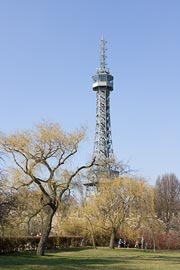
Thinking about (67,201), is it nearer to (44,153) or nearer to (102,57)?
(44,153)

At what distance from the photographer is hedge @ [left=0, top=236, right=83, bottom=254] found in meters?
25.7

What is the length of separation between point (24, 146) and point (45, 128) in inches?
60.6

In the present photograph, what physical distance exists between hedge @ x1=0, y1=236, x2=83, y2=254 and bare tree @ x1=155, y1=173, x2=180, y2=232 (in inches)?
769

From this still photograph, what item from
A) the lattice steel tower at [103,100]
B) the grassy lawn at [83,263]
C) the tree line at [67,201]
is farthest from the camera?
the lattice steel tower at [103,100]

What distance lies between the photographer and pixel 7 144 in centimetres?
2145

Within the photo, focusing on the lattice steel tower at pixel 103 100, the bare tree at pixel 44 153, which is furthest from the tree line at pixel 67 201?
the lattice steel tower at pixel 103 100

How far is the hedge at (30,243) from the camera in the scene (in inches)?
1013

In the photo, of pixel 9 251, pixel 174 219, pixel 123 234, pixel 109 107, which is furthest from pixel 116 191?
pixel 109 107

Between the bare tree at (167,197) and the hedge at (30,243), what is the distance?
19540mm

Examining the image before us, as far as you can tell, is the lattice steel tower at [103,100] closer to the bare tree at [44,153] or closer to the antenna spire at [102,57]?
the antenna spire at [102,57]

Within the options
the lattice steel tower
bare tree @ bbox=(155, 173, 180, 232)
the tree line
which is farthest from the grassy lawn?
the lattice steel tower

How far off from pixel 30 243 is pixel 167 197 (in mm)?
30401

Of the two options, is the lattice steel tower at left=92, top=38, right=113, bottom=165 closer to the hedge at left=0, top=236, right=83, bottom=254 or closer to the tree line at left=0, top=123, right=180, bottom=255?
the tree line at left=0, top=123, right=180, bottom=255

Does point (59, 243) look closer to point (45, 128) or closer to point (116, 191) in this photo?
point (116, 191)
